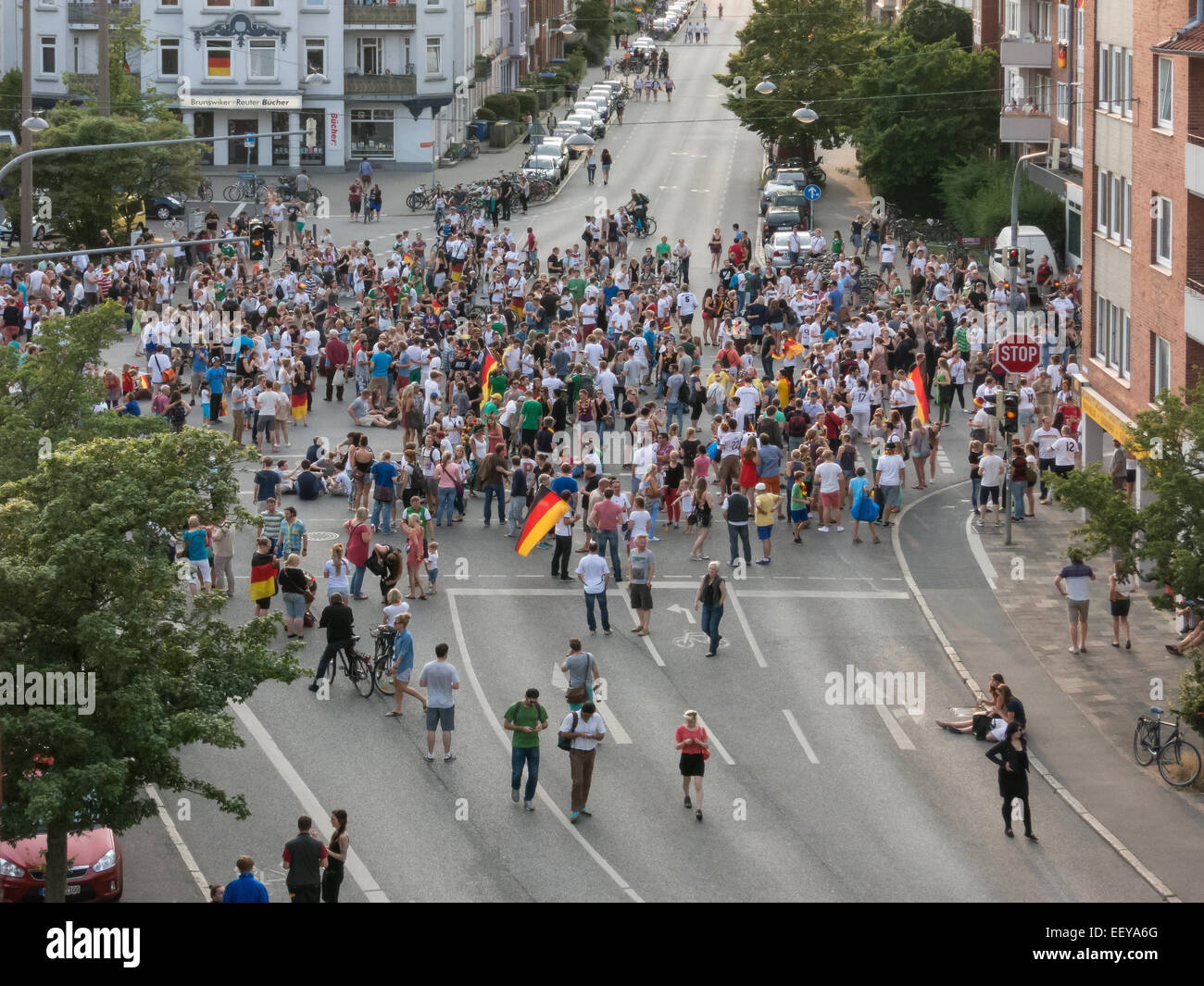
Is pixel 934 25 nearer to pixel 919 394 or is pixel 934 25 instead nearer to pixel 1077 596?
pixel 919 394

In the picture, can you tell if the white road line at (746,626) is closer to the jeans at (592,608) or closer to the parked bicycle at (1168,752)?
the jeans at (592,608)

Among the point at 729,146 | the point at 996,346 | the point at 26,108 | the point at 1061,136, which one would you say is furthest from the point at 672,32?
the point at 996,346

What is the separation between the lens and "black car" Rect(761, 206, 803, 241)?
63688 mm

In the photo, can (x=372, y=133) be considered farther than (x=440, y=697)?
Yes

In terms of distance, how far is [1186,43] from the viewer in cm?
3077

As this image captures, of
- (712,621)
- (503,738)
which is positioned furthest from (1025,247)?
(503,738)

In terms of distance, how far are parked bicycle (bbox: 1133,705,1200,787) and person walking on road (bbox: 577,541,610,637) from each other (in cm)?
760

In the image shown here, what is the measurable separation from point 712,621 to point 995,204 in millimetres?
35390

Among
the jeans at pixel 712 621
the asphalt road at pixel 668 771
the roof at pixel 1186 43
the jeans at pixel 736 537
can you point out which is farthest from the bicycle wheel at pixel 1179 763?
the roof at pixel 1186 43

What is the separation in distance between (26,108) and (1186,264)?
30076 mm

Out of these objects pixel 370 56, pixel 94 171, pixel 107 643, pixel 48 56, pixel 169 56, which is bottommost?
pixel 107 643

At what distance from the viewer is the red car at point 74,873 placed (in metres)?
19.2

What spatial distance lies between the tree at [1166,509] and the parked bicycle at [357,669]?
29.8 ft

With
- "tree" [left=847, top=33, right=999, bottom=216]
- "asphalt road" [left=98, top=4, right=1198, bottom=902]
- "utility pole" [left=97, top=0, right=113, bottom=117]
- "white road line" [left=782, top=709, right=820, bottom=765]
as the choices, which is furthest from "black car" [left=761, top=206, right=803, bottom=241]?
"white road line" [left=782, top=709, right=820, bottom=765]
